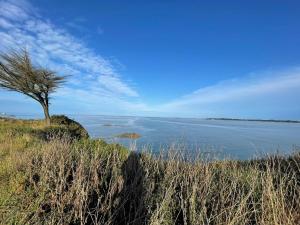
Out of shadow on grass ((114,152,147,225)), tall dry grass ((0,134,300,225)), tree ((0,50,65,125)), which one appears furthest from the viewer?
tree ((0,50,65,125))

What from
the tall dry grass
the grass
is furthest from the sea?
the tall dry grass

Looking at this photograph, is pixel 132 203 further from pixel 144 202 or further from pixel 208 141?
pixel 208 141

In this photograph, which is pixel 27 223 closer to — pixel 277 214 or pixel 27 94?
pixel 277 214

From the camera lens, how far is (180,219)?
472cm

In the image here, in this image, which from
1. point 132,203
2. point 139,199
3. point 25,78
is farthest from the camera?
point 25,78

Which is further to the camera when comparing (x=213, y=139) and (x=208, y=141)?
(x=213, y=139)

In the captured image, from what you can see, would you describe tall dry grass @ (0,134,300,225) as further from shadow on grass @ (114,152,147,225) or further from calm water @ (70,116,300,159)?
calm water @ (70,116,300,159)

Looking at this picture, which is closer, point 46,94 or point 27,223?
point 27,223

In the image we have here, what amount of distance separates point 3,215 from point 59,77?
22.7 metres

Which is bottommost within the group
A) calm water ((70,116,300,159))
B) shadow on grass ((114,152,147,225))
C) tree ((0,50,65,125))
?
calm water ((70,116,300,159))

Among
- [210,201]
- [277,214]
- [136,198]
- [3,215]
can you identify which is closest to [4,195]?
[3,215]

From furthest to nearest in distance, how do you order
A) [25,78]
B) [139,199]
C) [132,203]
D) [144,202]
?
[25,78], [132,203], [139,199], [144,202]

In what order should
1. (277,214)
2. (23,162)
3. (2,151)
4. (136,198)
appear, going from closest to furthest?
(277,214)
(136,198)
(23,162)
(2,151)

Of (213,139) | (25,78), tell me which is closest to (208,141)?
(213,139)
